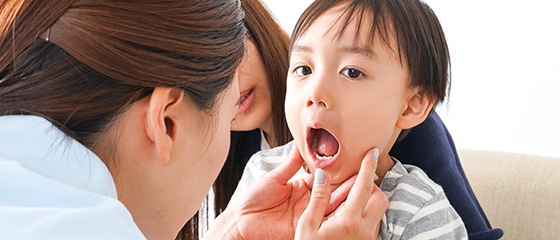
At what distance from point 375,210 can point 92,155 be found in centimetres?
59

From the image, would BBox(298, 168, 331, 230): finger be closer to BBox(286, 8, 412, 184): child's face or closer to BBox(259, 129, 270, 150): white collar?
BBox(286, 8, 412, 184): child's face

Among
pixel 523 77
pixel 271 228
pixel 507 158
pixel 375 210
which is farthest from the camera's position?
pixel 523 77

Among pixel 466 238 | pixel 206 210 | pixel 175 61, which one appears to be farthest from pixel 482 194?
pixel 175 61

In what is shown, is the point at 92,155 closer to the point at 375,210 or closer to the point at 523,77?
the point at 375,210

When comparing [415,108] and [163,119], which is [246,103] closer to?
A: [415,108]

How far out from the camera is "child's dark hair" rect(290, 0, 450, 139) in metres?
1.54

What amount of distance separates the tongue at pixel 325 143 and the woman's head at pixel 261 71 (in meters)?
0.40

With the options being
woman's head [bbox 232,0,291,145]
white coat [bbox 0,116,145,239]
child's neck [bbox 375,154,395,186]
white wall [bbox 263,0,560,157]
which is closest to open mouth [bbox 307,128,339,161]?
child's neck [bbox 375,154,395,186]

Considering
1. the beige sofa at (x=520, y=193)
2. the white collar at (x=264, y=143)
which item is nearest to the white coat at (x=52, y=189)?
the white collar at (x=264, y=143)

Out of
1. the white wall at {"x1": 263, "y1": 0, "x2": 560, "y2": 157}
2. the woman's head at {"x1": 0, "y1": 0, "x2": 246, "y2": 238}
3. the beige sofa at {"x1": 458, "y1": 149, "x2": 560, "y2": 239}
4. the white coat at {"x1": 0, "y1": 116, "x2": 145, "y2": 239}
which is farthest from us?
the white wall at {"x1": 263, "y1": 0, "x2": 560, "y2": 157}

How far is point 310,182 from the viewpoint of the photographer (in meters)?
1.63

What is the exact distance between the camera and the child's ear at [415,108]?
1580 mm

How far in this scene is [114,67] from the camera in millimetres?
1030

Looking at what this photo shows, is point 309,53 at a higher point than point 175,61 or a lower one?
lower
